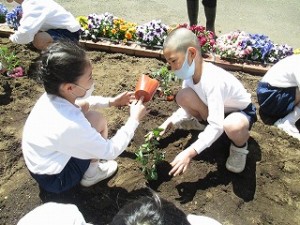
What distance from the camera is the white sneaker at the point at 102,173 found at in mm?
3014

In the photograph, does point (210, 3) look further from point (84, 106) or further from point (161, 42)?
point (84, 106)

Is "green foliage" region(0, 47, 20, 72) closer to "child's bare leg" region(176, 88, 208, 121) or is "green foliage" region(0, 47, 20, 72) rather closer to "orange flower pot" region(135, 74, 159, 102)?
"orange flower pot" region(135, 74, 159, 102)

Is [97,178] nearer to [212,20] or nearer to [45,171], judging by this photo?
[45,171]

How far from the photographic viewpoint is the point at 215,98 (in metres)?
2.85

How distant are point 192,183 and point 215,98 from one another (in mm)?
682

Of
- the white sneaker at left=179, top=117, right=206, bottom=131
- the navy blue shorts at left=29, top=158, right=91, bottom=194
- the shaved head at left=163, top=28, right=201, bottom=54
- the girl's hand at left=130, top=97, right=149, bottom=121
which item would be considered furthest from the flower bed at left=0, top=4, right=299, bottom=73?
the navy blue shorts at left=29, top=158, right=91, bottom=194

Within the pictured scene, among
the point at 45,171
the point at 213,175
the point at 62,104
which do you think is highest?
the point at 62,104

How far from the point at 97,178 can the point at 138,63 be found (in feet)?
5.45

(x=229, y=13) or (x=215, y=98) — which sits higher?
(x=215, y=98)

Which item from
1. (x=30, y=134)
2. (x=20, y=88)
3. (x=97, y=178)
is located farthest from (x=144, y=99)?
(x=20, y=88)

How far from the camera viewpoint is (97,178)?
303 centimetres

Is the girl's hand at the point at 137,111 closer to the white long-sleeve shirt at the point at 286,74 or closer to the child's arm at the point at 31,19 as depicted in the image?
the white long-sleeve shirt at the point at 286,74

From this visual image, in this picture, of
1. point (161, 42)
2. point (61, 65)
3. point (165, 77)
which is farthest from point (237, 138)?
point (161, 42)

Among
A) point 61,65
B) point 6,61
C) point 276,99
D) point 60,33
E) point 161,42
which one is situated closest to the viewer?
point 61,65
